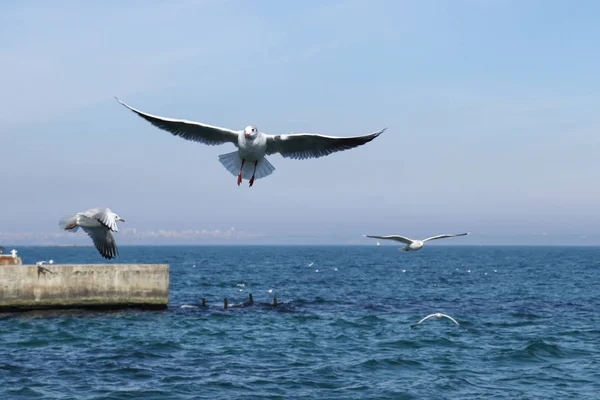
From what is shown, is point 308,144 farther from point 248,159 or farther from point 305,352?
point 305,352

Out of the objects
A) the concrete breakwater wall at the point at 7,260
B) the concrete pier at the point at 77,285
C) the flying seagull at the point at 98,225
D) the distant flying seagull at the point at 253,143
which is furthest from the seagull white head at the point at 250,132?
the concrete breakwater wall at the point at 7,260

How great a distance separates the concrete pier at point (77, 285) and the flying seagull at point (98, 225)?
61.7 ft

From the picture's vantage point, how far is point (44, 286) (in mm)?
33594

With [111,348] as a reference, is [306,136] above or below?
above

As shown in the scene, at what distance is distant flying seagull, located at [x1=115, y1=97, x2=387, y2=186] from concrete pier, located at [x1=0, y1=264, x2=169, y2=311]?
2229cm

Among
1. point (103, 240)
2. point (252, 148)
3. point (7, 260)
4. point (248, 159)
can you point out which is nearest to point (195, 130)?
point (248, 159)

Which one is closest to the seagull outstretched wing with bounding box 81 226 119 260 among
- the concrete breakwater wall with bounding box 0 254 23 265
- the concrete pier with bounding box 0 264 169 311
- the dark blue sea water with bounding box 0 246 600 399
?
the dark blue sea water with bounding box 0 246 600 399

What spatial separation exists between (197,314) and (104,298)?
5840 mm

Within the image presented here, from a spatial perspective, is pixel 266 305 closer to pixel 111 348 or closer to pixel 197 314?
pixel 197 314

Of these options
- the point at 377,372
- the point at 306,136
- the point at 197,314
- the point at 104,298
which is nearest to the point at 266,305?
the point at 197,314

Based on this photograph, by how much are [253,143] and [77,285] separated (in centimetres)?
2506

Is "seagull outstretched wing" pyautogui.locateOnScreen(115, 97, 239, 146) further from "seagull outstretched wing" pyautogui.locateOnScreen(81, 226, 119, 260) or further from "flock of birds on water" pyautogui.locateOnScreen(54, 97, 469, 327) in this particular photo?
"seagull outstretched wing" pyautogui.locateOnScreen(81, 226, 119, 260)

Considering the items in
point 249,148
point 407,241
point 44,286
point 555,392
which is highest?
point 249,148

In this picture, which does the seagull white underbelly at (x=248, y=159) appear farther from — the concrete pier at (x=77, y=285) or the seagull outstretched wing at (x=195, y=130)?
the concrete pier at (x=77, y=285)
